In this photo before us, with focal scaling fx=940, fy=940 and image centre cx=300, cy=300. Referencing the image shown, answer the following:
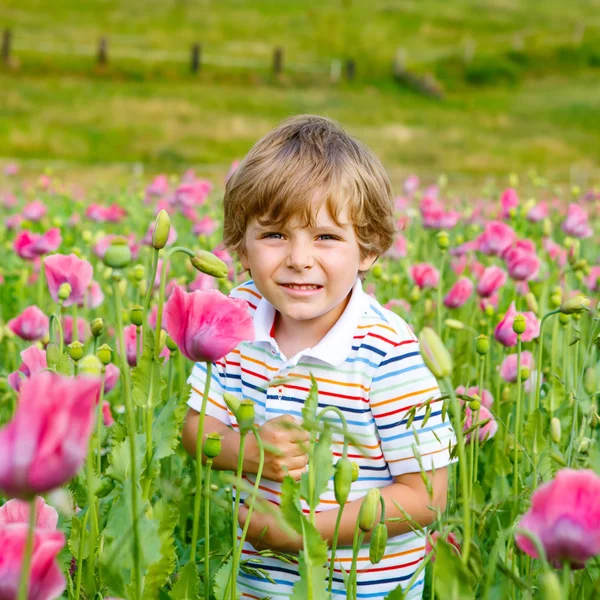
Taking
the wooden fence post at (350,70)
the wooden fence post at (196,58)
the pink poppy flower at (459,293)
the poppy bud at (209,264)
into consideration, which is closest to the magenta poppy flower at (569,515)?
the poppy bud at (209,264)

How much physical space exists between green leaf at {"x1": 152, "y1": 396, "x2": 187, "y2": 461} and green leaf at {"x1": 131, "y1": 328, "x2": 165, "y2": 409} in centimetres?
5

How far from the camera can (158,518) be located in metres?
0.95

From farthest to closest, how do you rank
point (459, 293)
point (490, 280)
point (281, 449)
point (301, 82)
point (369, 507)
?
point (301, 82) < point (459, 293) < point (490, 280) < point (281, 449) < point (369, 507)

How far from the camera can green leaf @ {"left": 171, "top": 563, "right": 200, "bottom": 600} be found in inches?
39.0

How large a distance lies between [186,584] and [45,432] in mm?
461

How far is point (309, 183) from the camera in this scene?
4.47ft

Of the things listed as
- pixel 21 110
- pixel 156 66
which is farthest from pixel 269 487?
pixel 156 66

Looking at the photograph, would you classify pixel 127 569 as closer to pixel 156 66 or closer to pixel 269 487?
pixel 269 487

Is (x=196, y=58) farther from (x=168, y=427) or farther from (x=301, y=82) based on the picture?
(x=168, y=427)

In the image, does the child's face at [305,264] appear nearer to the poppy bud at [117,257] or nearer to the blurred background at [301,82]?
the poppy bud at [117,257]

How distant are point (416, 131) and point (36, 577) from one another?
18.8 meters

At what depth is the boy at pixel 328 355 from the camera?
1.33m

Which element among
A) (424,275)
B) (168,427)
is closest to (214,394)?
(168,427)

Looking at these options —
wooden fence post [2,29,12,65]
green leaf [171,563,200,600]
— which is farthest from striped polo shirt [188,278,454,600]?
wooden fence post [2,29,12,65]
